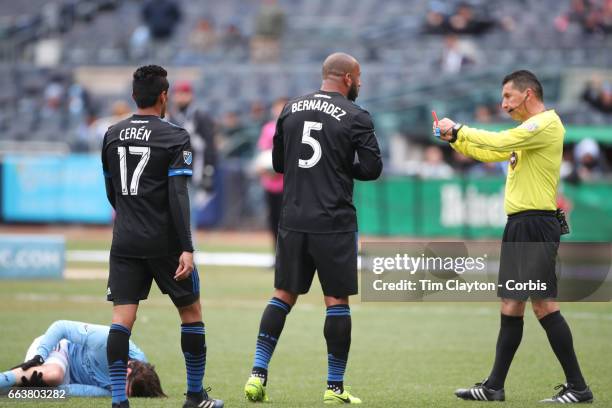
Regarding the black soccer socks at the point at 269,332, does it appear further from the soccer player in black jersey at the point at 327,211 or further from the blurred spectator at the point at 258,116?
the blurred spectator at the point at 258,116

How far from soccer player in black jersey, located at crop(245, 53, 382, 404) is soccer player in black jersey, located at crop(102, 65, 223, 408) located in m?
0.79

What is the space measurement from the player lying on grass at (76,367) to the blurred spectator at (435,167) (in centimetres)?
1467

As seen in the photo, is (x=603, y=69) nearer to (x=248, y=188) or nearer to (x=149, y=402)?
(x=248, y=188)

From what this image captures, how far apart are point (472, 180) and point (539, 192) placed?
14.0m

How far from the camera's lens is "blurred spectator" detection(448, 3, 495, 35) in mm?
27203

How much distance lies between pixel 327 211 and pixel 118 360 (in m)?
1.74

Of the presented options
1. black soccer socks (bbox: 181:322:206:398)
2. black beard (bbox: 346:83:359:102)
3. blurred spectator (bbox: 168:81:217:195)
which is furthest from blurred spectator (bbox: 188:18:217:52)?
black soccer socks (bbox: 181:322:206:398)

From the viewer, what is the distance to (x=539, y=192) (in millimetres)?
8141

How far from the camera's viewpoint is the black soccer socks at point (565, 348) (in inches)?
320

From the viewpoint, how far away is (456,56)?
86.0 ft

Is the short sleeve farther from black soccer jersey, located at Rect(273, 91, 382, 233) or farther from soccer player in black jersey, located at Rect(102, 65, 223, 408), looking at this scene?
black soccer jersey, located at Rect(273, 91, 382, 233)

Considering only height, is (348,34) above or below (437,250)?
above

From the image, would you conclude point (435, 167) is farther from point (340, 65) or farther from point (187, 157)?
point (187, 157)

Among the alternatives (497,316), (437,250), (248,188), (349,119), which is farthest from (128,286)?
(248,188)
